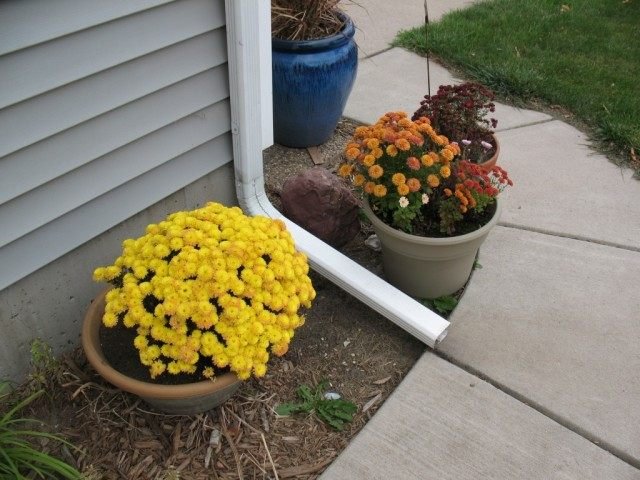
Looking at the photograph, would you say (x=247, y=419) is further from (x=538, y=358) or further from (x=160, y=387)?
(x=538, y=358)

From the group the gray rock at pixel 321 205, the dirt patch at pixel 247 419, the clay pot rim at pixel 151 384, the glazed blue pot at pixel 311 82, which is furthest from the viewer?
the glazed blue pot at pixel 311 82

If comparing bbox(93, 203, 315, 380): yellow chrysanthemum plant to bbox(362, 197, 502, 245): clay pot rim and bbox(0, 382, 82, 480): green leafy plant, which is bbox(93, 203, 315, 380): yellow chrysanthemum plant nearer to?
bbox(0, 382, 82, 480): green leafy plant

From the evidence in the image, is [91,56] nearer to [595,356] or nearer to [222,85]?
[222,85]

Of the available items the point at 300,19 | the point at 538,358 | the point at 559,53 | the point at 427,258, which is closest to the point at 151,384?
the point at 427,258

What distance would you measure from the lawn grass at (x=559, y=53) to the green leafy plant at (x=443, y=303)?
1.57m

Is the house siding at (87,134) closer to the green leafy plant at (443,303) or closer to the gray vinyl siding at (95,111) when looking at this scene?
the gray vinyl siding at (95,111)

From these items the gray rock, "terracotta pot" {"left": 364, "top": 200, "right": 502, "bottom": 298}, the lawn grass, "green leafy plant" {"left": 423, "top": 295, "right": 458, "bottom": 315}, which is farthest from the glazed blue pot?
the lawn grass

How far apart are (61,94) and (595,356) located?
81.0 inches

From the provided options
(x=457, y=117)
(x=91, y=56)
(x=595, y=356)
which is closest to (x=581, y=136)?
(x=457, y=117)

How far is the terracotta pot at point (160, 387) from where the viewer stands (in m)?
1.81

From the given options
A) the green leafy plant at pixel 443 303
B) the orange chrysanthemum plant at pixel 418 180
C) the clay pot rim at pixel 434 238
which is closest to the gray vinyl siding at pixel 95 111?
the orange chrysanthemum plant at pixel 418 180

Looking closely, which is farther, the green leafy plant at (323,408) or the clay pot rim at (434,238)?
the clay pot rim at (434,238)

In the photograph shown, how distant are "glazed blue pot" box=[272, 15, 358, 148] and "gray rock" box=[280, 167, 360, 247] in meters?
0.58

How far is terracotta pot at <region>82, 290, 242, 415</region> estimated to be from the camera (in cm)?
181
